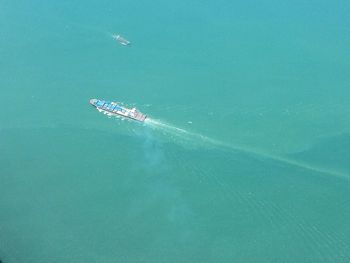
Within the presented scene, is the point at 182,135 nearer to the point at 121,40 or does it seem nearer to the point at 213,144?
the point at 213,144

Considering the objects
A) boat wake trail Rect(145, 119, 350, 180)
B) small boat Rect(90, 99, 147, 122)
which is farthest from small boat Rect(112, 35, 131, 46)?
boat wake trail Rect(145, 119, 350, 180)

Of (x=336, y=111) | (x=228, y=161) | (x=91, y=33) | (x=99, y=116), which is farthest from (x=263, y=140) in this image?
(x=91, y=33)

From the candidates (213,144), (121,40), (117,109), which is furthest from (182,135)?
(121,40)

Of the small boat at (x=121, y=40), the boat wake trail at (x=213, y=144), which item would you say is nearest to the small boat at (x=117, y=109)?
the boat wake trail at (x=213, y=144)

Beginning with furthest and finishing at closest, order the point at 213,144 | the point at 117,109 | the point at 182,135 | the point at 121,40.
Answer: the point at 121,40
the point at 117,109
the point at 182,135
the point at 213,144

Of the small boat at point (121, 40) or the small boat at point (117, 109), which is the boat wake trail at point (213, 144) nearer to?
the small boat at point (117, 109)

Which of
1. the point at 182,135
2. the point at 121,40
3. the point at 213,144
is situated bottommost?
the point at 213,144
